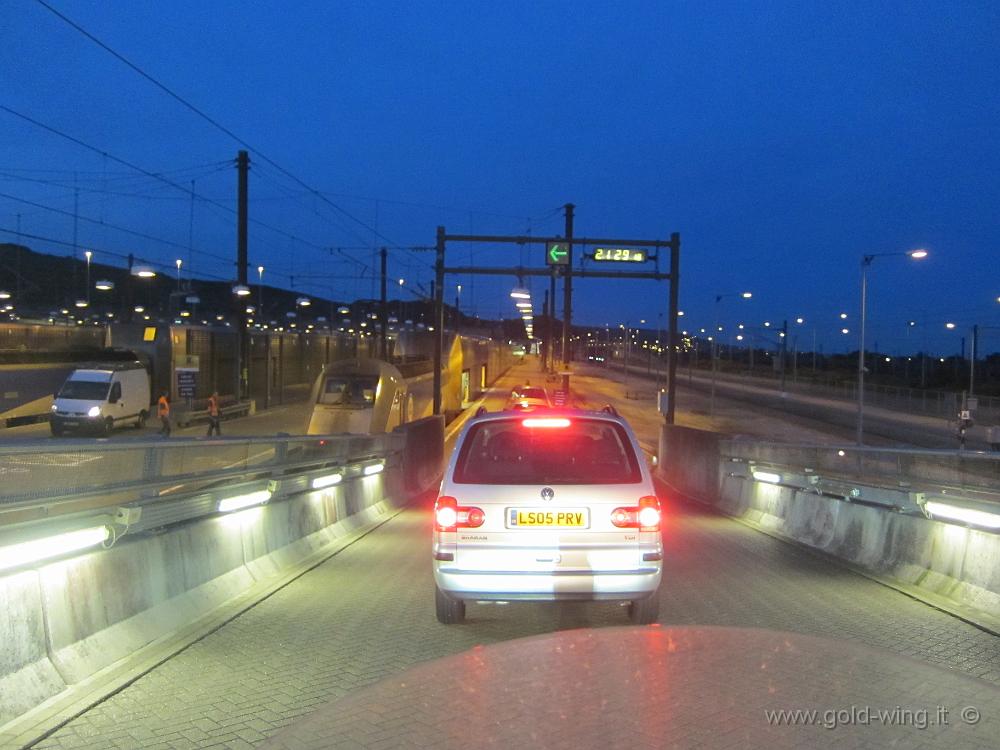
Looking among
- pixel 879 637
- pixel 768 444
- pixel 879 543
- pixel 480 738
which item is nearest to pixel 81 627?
pixel 480 738

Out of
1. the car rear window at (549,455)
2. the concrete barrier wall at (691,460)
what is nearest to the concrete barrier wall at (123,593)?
the car rear window at (549,455)

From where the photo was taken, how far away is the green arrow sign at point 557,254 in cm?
3134

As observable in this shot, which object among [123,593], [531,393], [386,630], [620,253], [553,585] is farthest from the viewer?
[531,393]

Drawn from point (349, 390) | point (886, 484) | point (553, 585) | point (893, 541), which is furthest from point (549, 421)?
point (349, 390)

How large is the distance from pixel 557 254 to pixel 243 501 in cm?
2302

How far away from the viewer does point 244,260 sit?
128ft

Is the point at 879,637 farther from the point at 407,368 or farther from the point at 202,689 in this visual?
the point at 407,368

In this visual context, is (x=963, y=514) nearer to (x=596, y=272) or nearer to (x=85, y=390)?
(x=596, y=272)

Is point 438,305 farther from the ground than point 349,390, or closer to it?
farther from the ground

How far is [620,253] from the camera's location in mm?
31750

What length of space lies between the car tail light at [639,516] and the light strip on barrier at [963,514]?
337 centimetres

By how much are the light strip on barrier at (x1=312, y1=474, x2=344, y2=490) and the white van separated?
2478 cm

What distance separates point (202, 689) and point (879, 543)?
7.97 meters

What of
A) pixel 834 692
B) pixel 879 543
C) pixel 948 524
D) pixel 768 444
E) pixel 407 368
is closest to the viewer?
pixel 834 692
